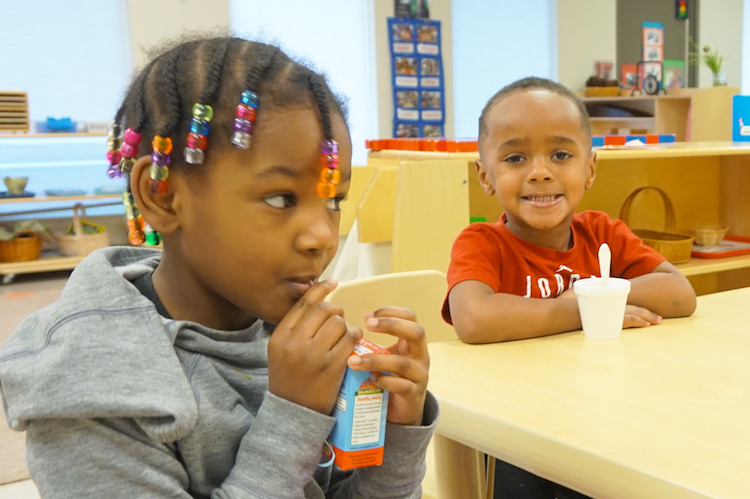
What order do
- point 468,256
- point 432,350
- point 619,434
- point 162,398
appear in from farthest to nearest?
Result: point 468,256, point 432,350, point 619,434, point 162,398

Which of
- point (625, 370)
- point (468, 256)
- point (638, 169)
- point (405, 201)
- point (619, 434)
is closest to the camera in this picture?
point (619, 434)

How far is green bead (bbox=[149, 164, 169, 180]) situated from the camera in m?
0.63

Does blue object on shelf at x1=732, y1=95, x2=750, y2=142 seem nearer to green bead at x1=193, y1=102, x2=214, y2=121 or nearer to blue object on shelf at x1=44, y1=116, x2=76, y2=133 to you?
green bead at x1=193, y1=102, x2=214, y2=121

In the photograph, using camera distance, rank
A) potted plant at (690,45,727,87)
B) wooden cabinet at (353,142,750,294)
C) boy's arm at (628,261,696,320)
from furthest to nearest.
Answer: potted plant at (690,45,727,87)
wooden cabinet at (353,142,750,294)
boy's arm at (628,261,696,320)

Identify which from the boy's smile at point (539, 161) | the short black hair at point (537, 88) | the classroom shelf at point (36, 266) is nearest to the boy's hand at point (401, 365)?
the boy's smile at point (539, 161)

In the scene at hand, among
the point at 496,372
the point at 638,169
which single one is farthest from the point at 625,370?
the point at 638,169

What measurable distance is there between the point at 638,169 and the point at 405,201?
133 centimetres

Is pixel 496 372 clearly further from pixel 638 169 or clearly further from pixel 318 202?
pixel 638 169

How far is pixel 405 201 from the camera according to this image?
1958mm

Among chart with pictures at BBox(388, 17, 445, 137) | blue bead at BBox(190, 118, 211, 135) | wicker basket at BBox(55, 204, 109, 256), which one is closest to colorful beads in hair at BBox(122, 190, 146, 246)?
blue bead at BBox(190, 118, 211, 135)

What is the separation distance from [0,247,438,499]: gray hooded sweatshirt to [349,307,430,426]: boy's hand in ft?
0.09

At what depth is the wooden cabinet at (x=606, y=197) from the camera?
1978mm

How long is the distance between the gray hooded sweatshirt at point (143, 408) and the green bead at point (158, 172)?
10 centimetres

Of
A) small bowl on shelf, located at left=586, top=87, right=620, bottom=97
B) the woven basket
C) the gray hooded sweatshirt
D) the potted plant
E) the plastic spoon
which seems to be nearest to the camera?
the gray hooded sweatshirt
